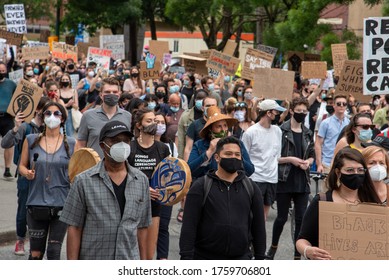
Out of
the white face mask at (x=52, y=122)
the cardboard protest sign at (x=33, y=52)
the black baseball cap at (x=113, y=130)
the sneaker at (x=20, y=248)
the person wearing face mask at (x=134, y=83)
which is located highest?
the black baseball cap at (x=113, y=130)

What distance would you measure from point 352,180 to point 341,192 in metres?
0.10

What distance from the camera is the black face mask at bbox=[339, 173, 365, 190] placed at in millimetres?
→ 5672

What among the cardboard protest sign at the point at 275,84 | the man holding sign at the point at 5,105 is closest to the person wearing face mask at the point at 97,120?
the man holding sign at the point at 5,105

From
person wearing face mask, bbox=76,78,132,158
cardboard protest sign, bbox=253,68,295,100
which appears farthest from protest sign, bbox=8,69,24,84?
person wearing face mask, bbox=76,78,132,158

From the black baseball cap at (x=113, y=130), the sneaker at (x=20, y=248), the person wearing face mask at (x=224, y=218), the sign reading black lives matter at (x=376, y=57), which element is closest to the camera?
the black baseball cap at (x=113, y=130)

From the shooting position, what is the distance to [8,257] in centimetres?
983

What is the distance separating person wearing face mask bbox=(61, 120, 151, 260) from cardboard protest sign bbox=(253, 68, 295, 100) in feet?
30.8

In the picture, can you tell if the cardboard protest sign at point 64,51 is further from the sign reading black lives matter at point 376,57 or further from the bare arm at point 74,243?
the bare arm at point 74,243

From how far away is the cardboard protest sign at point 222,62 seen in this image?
21.7m

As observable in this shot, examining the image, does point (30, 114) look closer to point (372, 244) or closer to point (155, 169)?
point (155, 169)

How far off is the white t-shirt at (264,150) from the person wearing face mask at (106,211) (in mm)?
4250

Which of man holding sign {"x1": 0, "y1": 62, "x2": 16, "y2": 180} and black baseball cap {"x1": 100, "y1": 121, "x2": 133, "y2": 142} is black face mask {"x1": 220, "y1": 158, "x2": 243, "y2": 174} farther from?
man holding sign {"x1": 0, "y1": 62, "x2": 16, "y2": 180}

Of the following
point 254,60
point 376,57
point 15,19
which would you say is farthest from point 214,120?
point 15,19

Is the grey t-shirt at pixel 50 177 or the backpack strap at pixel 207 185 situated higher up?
the backpack strap at pixel 207 185
